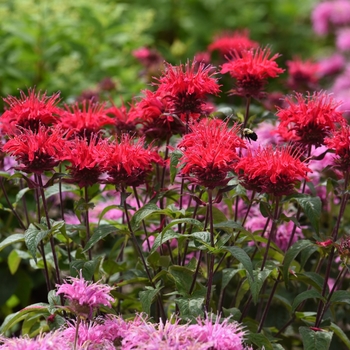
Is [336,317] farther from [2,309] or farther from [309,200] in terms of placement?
[2,309]

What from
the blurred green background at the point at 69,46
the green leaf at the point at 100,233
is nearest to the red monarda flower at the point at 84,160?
the green leaf at the point at 100,233

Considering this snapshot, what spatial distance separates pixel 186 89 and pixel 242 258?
17.1 inches

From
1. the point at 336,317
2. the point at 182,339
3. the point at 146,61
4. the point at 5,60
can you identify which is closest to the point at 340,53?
the point at 146,61

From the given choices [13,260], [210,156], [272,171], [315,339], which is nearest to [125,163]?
[210,156]

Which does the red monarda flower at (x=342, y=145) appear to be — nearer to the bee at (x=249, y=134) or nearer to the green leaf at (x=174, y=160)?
the bee at (x=249, y=134)

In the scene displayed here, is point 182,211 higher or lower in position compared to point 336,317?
higher

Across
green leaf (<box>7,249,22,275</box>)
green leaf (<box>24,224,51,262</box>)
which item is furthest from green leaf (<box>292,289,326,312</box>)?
green leaf (<box>7,249,22,275</box>)

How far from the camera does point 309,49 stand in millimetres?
6066

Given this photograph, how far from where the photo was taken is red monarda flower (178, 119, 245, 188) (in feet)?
4.87

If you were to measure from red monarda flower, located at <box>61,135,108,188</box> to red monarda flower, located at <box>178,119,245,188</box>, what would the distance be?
7.4 inches

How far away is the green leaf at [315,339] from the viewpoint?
1.62 metres

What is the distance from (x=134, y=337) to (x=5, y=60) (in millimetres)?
2969

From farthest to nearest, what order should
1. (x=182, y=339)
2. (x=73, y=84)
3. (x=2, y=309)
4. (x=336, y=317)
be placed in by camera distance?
(x=73, y=84)
(x=2, y=309)
(x=336, y=317)
(x=182, y=339)

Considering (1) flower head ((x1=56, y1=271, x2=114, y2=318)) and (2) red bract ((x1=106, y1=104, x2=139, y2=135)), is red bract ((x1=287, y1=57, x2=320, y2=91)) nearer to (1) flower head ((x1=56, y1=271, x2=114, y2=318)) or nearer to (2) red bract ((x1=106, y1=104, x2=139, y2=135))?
(2) red bract ((x1=106, y1=104, x2=139, y2=135))
